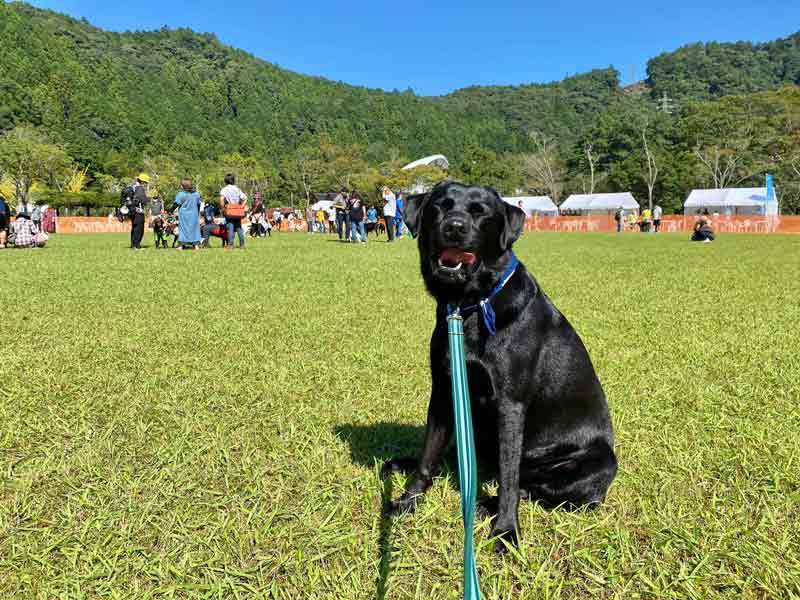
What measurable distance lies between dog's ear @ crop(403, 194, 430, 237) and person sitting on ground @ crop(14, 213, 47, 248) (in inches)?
782

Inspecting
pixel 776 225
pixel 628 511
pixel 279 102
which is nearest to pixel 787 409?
pixel 628 511

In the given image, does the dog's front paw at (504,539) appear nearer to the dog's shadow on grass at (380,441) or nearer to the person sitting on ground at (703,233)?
the dog's shadow on grass at (380,441)

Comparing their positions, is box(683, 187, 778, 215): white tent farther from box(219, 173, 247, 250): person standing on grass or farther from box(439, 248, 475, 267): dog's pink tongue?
box(439, 248, 475, 267): dog's pink tongue

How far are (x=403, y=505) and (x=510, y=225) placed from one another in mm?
1206

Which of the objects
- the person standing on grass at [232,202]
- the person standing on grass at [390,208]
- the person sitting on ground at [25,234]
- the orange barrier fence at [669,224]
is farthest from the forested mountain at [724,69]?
the person sitting on ground at [25,234]

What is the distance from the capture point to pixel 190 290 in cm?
872

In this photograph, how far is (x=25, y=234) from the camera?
18.3 meters

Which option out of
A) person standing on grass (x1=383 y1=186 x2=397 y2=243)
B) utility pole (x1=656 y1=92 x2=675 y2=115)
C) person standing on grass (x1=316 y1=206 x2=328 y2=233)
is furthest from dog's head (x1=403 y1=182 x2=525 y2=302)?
utility pole (x1=656 y1=92 x2=675 y2=115)

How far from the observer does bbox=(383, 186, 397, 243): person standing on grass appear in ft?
67.1

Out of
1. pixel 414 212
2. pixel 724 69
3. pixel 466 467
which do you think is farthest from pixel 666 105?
pixel 466 467

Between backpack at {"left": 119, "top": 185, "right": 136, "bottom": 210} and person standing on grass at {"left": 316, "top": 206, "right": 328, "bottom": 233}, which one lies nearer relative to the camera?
backpack at {"left": 119, "top": 185, "right": 136, "bottom": 210}

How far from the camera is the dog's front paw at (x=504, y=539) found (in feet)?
6.91

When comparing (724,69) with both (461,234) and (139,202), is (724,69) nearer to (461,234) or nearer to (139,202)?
(139,202)

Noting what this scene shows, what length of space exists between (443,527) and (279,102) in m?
133
